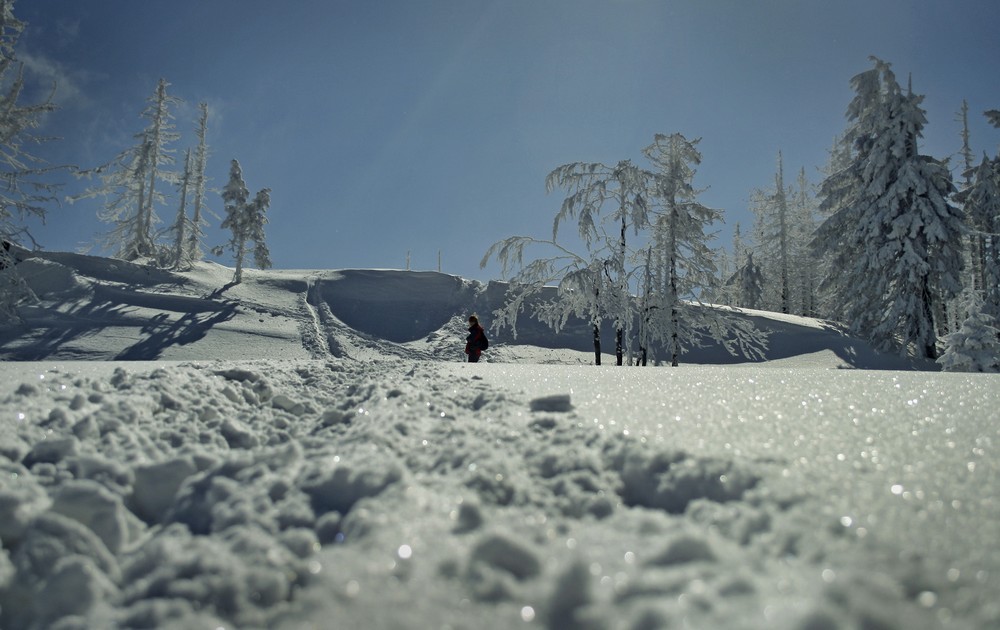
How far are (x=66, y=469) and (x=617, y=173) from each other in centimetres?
1296

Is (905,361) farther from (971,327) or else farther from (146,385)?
(146,385)

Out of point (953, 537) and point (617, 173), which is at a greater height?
point (617, 173)

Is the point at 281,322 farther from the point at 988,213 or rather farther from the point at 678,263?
the point at 988,213

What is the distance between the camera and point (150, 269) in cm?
2097

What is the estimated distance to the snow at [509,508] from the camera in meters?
0.91

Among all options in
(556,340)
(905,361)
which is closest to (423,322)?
(556,340)

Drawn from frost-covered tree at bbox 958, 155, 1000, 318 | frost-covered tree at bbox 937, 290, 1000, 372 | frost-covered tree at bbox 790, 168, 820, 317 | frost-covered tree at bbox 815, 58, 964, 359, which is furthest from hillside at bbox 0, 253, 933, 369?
frost-covered tree at bbox 790, 168, 820, 317

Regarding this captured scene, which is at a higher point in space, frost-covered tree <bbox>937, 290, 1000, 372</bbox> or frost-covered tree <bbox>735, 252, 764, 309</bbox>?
frost-covered tree <bbox>735, 252, 764, 309</bbox>

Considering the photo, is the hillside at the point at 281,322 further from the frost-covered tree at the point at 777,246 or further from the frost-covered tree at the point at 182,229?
the frost-covered tree at the point at 777,246

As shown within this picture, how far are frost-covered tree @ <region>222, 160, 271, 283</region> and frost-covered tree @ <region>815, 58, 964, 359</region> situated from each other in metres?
26.0

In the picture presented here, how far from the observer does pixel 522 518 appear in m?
1.26

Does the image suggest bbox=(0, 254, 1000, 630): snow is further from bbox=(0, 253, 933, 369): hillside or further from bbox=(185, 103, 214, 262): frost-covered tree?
bbox=(185, 103, 214, 262): frost-covered tree

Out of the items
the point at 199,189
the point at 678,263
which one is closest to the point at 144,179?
the point at 199,189

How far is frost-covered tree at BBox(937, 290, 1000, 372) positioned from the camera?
12102 millimetres
